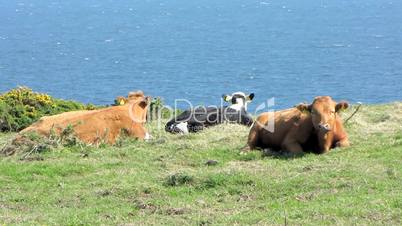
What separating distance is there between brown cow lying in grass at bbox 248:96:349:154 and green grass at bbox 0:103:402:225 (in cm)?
34

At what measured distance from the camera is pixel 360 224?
31.5 ft

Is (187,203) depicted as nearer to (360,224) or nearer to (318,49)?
(360,224)

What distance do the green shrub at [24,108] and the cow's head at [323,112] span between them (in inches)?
345

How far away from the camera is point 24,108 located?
22375 millimetres

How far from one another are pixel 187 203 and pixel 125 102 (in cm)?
778

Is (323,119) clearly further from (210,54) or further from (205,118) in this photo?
(210,54)

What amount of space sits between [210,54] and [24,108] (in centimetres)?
7074

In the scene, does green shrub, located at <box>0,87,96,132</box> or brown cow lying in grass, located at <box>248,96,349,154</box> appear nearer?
brown cow lying in grass, located at <box>248,96,349,154</box>

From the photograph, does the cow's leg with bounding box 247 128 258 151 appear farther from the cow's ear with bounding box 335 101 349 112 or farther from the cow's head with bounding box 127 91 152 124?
the cow's head with bounding box 127 91 152 124

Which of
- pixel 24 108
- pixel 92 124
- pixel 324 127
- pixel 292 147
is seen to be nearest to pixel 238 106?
pixel 92 124

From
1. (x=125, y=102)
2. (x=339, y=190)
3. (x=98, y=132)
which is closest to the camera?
(x=339, y=190)

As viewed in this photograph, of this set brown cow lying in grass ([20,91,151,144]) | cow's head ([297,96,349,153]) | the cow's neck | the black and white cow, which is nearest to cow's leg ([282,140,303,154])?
cow's head ([297,96,349,153])

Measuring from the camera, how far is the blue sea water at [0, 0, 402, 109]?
6078 centimetres

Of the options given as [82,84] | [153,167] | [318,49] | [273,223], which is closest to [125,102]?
[153,167]
